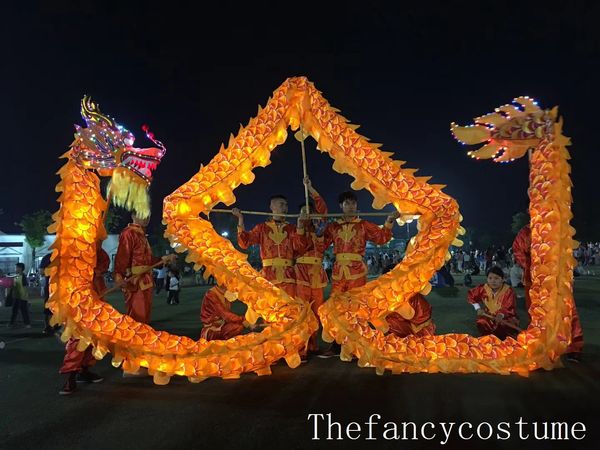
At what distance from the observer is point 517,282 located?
36.5 ft

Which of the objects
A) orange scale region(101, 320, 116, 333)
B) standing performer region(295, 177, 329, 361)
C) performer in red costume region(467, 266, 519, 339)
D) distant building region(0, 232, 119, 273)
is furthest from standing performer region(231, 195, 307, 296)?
distant building region(0, 232, 119, 273)

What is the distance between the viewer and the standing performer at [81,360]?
3.61m

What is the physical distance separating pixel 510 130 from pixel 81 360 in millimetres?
4465

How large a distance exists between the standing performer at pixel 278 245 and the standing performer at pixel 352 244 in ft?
1.42

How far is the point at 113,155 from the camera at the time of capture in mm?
3838

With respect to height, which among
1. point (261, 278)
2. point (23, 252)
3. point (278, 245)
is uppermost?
point (23, 252)

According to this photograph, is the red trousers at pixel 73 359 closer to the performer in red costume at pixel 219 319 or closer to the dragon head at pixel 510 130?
the performer in red costume at pixel 219 319

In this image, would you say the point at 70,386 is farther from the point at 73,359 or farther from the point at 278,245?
the point at 278,245

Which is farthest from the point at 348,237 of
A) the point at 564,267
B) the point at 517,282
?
the point at 517,282

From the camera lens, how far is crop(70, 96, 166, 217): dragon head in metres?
3.79

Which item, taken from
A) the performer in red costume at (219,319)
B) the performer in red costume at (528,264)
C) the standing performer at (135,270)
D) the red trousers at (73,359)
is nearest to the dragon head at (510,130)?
the performer in red costume at (528,264)

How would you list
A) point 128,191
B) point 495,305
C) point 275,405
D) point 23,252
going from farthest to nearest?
1. point 23,252
2. point 495,305
3. point 128,191
4. point 275,405

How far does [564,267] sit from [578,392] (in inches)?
41.6

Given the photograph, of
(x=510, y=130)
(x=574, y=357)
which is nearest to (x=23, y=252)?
(x=510, y=130)
